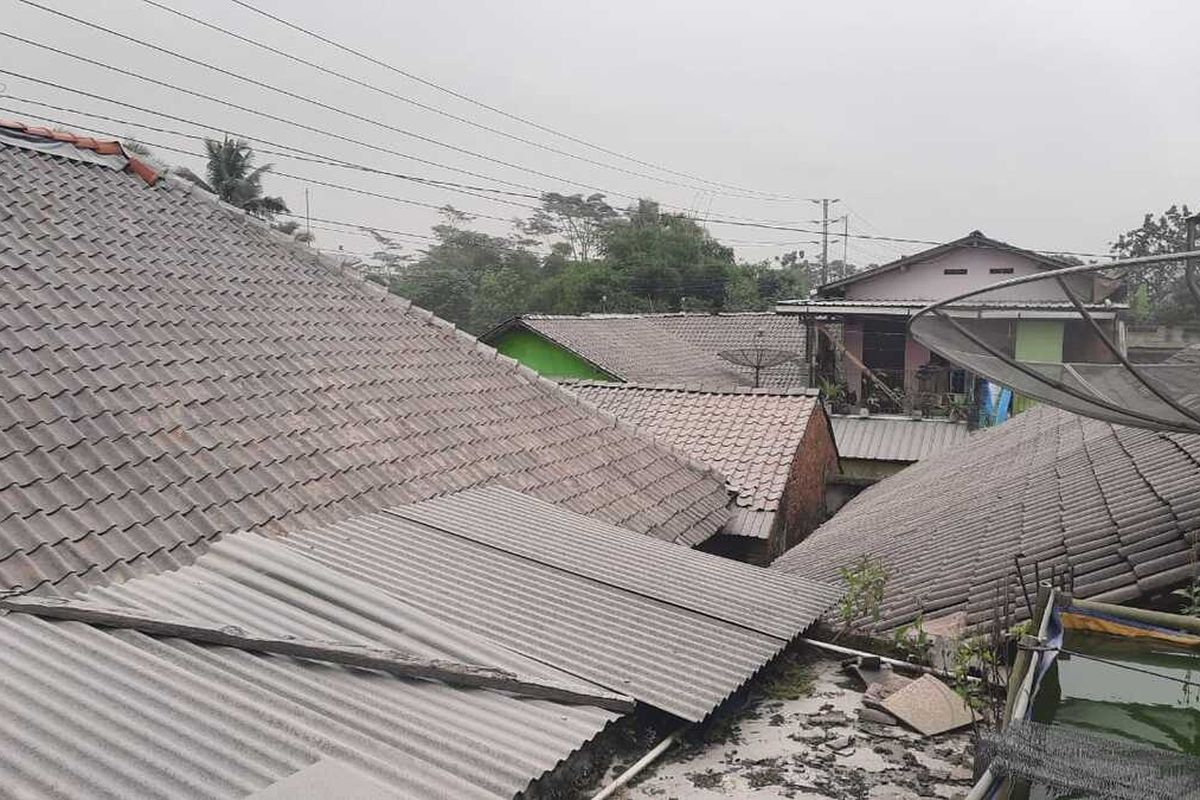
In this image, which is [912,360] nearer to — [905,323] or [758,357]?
[905,323]

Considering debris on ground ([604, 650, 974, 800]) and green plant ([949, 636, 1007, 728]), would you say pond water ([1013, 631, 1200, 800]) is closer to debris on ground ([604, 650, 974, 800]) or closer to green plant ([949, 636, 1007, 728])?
green plant ([949, 636, 1007, 728])

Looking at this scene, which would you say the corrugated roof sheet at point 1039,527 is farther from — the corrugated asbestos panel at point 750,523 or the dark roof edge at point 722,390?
the dark roof edge at point 722,390

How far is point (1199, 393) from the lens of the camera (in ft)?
18.5

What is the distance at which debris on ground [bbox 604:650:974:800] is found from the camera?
3688mm

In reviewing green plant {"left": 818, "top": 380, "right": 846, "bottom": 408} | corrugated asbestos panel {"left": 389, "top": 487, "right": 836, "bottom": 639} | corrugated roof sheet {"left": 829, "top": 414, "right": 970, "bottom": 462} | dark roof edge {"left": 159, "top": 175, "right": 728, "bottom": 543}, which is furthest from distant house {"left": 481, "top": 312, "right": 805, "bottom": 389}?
corrugated asbestos panel {"left": 389, "top": 487, "right": 836, "bottom": 639}

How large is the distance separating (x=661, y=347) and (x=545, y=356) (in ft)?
15.1

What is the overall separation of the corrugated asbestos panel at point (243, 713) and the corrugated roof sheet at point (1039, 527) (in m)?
3.39

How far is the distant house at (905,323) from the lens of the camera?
65.5 ft

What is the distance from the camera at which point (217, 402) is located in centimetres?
589

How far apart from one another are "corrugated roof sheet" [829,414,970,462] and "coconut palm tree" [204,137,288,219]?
66.7ft

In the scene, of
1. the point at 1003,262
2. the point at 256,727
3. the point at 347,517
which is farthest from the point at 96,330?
the point at 1003,262

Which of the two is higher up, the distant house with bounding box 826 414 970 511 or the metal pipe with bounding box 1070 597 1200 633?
the metal pipe with bounding box 1070 597 1200 633

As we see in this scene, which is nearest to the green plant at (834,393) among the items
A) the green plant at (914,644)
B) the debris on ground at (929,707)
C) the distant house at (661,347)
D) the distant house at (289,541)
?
the distant house at (661,347)

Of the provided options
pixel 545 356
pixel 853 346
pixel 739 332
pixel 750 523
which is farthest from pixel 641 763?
pixel 739 332
